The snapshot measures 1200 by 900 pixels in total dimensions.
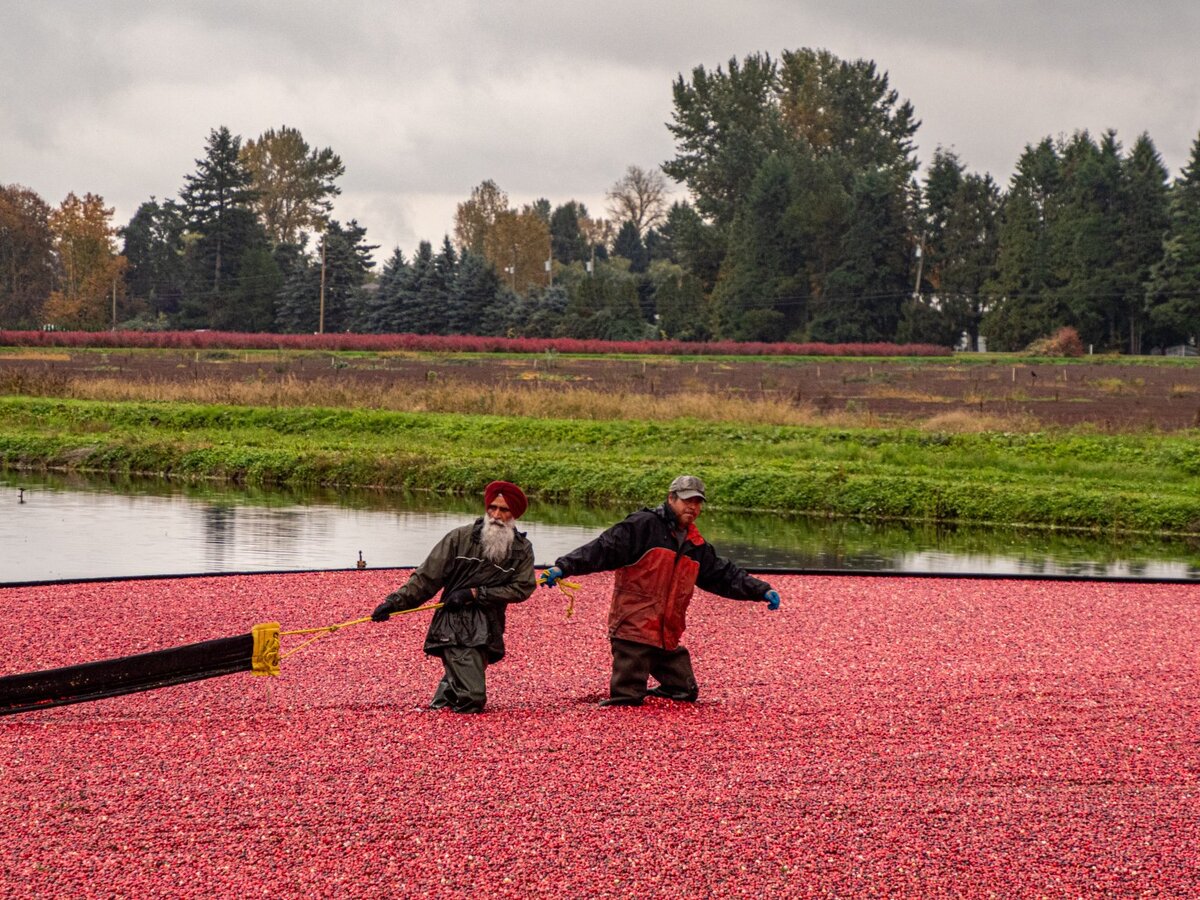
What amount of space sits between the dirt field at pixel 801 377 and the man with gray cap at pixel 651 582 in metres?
21.9

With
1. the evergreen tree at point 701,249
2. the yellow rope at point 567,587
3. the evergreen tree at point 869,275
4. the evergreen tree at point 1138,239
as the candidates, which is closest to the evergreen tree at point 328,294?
the evergreen tree at point 701,249

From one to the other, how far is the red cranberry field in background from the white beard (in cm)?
99

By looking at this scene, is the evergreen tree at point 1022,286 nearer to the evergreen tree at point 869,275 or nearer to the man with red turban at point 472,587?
the evergreen tree at point 869,275

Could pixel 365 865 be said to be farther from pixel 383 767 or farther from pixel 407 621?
pixel 407 621

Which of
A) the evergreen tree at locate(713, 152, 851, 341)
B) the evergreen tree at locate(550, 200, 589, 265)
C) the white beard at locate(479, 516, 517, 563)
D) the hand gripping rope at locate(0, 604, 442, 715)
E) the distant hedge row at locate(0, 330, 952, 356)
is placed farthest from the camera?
the evergreen tree at locate(550, 200, 589, 265)

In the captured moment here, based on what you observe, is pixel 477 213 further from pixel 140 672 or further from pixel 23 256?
pixel 140 672

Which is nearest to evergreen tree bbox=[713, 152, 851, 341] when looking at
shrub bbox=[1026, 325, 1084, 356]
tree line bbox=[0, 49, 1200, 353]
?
tree line bbox=[0, 49, 1200, 353]

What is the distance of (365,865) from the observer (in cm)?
646

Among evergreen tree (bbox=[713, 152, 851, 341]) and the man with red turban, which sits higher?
evergreen tree (bbox=[713, 152, 851, 341])

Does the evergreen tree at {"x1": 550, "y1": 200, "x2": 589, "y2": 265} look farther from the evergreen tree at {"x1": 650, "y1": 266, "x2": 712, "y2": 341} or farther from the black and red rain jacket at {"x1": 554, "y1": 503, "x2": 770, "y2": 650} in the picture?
the black and red rain jacket at {"x1": 554, "y1": 503, "x2": 770, "y2": 650}

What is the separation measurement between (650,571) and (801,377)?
43703 mm

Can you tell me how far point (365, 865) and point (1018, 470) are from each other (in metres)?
20.4

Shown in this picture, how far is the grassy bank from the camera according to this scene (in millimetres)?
22750

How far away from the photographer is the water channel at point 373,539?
17.8m
